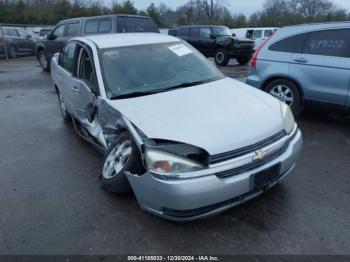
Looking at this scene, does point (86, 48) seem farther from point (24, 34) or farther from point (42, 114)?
point (24, 34)

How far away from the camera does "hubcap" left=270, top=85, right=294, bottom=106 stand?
5254 millimetres

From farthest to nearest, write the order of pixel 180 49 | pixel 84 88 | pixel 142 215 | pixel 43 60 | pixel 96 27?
pixel 43 60
pixel 96 27
pixel 180 49
pixel 84 88
pixel 142 215

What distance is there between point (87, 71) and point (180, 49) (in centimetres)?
128

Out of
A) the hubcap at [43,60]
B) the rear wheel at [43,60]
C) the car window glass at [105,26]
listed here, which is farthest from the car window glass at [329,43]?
the hubcap at [43,60]

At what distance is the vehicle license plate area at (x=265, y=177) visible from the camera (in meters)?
2.49

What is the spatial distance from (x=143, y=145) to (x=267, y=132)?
110 cm

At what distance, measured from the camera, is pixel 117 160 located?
310cm

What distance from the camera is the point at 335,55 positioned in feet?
15.5

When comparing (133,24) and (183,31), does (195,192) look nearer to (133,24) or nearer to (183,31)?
(133,24)

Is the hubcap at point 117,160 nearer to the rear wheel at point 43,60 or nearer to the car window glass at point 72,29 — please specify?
the car window glass at point 72,29

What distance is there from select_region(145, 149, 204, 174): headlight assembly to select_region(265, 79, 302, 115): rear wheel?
3486 millimetres

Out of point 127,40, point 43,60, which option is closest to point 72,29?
point 43,60

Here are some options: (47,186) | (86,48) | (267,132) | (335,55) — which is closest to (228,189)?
(267,132)

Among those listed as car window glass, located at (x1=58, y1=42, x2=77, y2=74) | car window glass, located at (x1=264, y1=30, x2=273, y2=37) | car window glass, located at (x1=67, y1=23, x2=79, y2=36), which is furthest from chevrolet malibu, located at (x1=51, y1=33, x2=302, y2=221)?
car window glass, located at (x1=264, y1=30, x2=273, y2=37)
